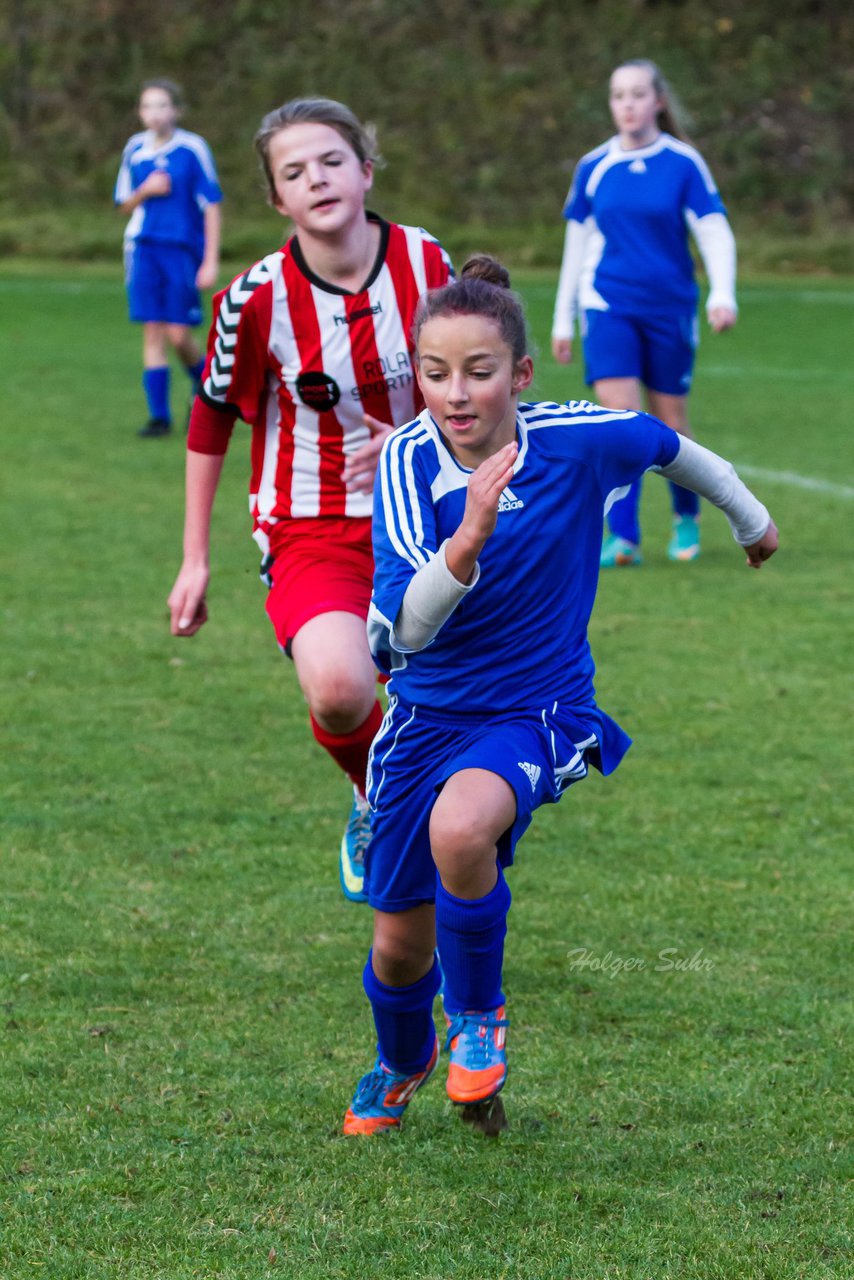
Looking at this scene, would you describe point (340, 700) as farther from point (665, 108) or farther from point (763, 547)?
point (665, 108)

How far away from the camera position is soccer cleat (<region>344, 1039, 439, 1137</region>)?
3.47 meters

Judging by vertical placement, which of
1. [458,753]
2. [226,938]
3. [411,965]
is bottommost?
[226,938]

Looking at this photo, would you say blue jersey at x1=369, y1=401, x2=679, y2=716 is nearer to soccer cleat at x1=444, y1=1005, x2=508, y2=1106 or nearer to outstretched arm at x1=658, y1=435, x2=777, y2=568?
outstretched arm at x1=658, y1=435, x2=777, y2=568

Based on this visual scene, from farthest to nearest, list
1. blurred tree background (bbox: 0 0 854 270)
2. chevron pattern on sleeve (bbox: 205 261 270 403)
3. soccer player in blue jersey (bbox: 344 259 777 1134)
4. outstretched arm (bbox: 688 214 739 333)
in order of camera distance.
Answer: blurred tree background (bbox: 0 0 854 270) < outstretched arm (bbox: 688 214 739 333) < chevron pattern on sleeve (bbox: 205 261 270 403) < soccer player in blue jersey (bbox: 344 259 777 1134)

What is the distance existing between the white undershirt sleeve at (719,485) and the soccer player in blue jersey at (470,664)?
1 centimetres

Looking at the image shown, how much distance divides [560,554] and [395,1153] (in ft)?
3.62

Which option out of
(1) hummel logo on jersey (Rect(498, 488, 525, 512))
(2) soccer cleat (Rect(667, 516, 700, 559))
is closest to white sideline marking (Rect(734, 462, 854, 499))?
(2) soccer cleat (Rect(667, 516, 700, 559))

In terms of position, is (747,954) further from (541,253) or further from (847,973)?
(541,253)

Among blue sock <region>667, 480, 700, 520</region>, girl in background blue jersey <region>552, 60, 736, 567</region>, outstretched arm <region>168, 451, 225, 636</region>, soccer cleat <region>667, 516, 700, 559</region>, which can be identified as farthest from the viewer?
soccer cleat <region>667, 516, 700, 559</region>

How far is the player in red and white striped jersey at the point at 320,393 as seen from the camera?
455 cm

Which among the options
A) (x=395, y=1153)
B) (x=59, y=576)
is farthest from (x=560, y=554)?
(x=59, y=576)

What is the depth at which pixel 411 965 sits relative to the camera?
3.47 m

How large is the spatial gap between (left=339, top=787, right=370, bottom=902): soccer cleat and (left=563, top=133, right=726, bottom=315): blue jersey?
4.53 metres

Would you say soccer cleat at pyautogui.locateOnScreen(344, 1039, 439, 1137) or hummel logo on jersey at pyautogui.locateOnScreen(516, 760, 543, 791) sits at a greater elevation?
hummel logo on jersey at pyautogui.locateOnScreen(516, 760, 543, 791)
